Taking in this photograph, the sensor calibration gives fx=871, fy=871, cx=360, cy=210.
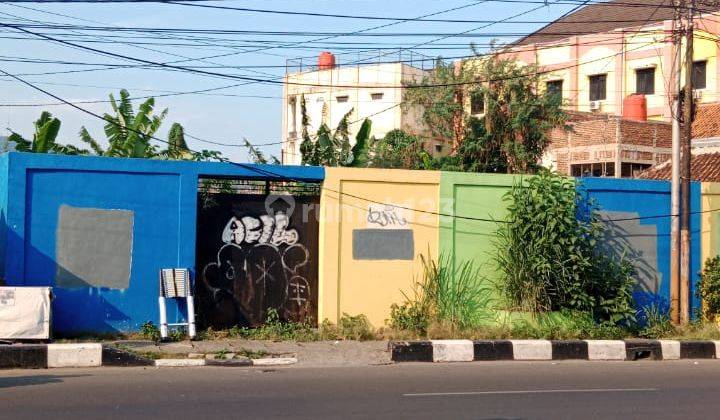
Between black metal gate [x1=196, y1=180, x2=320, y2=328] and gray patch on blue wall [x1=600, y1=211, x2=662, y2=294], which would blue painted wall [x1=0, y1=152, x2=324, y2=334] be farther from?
gray patch on blue wall [x1=600, y1=211, x2=662, y2=294]

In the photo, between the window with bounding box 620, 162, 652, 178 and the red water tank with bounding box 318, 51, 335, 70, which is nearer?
the window with bounding box 620, 162, 652, 178

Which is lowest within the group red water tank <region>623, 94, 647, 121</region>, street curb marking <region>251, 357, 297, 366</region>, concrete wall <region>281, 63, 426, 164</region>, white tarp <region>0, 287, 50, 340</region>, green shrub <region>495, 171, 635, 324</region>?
street curb marking <region>251, 357, 297, 366</region>

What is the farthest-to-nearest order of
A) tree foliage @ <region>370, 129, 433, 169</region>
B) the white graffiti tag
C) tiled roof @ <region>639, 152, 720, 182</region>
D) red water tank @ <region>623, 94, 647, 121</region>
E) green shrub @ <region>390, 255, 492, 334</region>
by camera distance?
1. red water tank @ <region>623, 94, 647, 121</region>
2. tree foliage @ <region>370, 129, 433, 169</region>
3. tiled roof @ <region>639, 152, 720, 182</region>
4. green shrub @ <region>390, 255, 492, 334</region>
5. the white graffiti tag

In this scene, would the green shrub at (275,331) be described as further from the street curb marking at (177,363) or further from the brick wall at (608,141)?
the brick wall at (608,141)

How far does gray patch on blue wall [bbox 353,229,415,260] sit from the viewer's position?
14.4 metres

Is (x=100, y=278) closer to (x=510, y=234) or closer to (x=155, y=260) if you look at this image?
(x=155, y=260)

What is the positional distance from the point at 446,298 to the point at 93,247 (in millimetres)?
5728

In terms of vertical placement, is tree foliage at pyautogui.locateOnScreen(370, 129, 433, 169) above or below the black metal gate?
above

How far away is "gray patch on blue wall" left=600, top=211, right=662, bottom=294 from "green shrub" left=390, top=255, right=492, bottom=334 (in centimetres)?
259

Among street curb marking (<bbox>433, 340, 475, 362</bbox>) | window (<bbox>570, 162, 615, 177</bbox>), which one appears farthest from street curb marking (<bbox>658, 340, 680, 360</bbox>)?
window (<bbox>570, 162, 615, 177</bbox>)

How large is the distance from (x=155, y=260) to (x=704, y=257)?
32.9 ft

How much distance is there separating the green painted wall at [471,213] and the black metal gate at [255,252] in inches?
88.4

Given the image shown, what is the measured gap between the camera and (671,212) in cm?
1574

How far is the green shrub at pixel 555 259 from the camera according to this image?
46.4 ft
